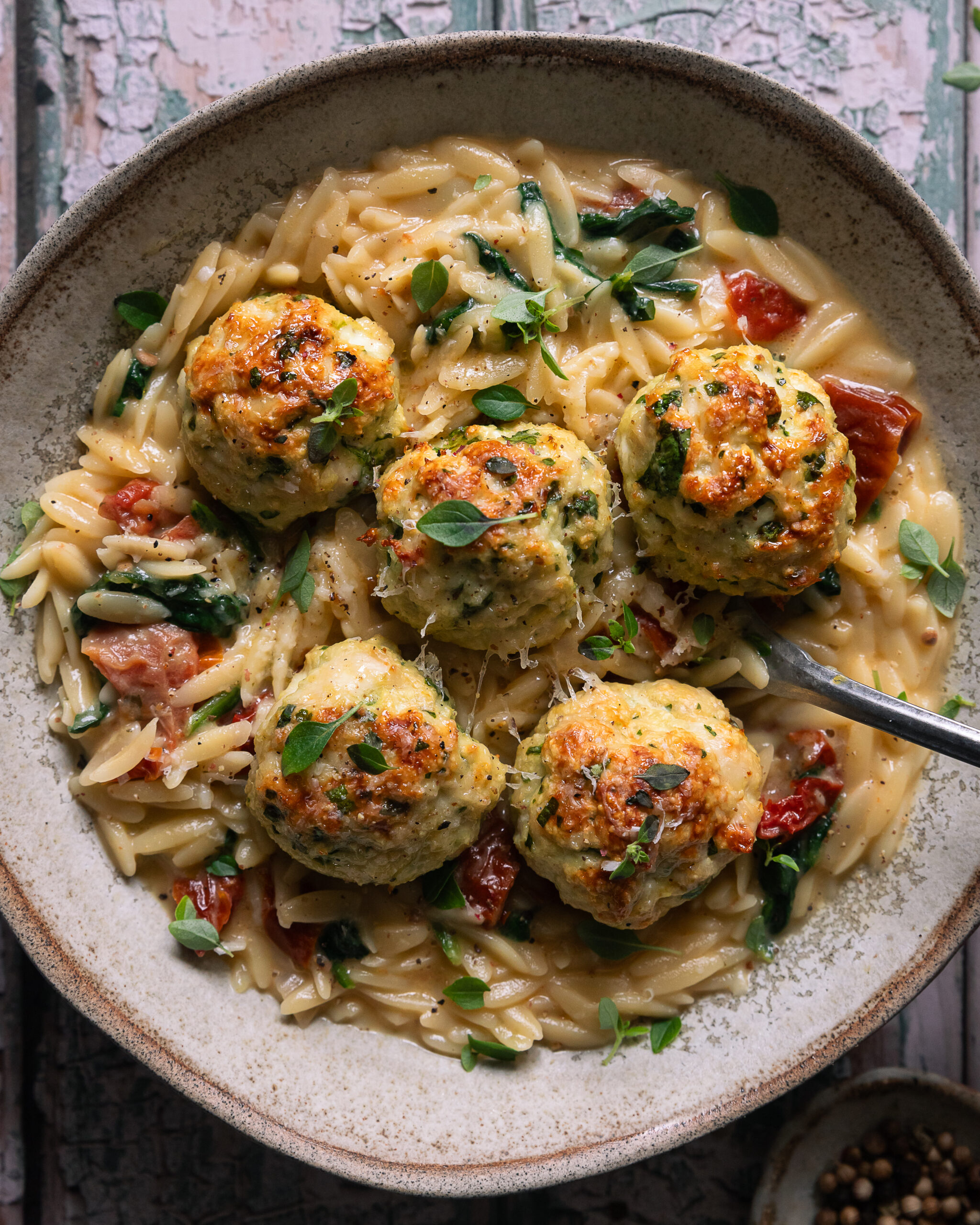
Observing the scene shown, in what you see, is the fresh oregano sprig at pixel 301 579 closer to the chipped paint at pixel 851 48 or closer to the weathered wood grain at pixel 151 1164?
the weathered wood grain at pixel 151 1164

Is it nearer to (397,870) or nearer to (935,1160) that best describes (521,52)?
(397,870)

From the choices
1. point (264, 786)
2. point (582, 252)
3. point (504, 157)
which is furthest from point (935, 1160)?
point (504, 157)

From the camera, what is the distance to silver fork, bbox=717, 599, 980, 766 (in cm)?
398

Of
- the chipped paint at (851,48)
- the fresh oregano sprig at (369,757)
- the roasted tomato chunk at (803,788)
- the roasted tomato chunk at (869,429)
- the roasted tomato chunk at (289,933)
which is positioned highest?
the chipped paint at (851,48)

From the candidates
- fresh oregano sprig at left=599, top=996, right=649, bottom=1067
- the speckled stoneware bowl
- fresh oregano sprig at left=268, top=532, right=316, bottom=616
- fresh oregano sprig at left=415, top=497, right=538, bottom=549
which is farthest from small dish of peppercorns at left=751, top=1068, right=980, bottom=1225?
fresh oregano sprig at left=268, top=532, right=316, bottom=616

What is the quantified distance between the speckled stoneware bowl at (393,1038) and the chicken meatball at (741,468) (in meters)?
1.04

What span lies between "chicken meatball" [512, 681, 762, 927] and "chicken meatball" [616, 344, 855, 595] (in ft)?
2.16

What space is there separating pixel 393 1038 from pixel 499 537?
2.51 meters

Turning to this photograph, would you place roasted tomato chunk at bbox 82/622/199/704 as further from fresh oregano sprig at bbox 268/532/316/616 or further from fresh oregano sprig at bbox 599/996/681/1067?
fresh oregano sprig at bbox 599/996/681/1067

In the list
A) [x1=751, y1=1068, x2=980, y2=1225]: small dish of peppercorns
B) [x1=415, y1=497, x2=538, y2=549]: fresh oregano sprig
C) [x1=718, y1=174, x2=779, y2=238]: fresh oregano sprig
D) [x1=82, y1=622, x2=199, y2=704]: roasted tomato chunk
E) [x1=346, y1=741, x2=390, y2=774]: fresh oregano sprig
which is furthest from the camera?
[x1=751, y1=1068, x2=980, y2=1225]: small dish of peppercorns

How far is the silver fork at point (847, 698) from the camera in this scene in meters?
3.98

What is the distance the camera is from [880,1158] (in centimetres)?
498

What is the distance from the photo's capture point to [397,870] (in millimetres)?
3967

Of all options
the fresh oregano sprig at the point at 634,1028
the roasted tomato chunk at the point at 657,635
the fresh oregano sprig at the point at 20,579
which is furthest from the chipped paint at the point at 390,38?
the fresh oregano sprig at the point at 634,1028
